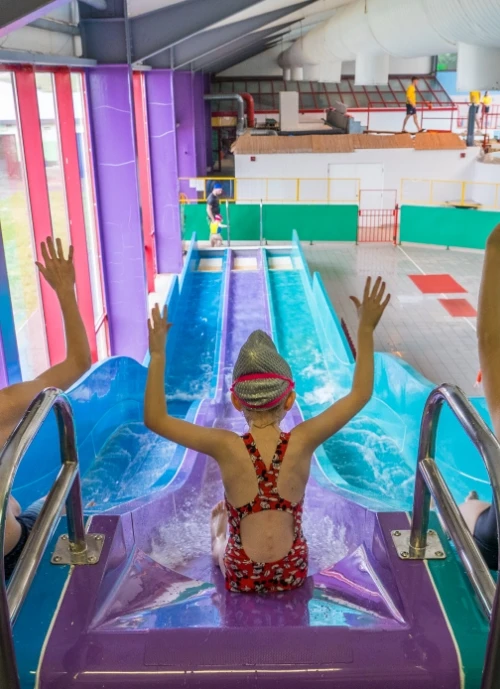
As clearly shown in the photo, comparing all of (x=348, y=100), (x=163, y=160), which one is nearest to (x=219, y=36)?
(x=163, y=160)

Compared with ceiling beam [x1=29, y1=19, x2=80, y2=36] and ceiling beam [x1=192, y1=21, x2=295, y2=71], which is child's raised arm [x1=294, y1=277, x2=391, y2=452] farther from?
ceiling beam [x1=192, y1=21, x2=295, y2=71]

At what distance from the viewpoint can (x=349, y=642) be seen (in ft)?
6.02

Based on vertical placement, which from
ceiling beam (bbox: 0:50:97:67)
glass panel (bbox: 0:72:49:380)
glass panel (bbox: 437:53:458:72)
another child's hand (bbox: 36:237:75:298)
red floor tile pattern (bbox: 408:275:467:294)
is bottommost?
red floor tile pattern (bbox: 408:275:467:294)

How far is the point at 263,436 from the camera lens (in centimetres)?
220

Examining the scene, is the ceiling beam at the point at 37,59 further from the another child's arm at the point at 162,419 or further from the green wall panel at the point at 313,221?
the green wall panel at the point at 313,221

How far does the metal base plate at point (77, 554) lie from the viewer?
7.00 ft

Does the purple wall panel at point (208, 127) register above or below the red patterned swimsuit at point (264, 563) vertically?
above

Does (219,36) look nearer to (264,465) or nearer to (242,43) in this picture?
(242,43)

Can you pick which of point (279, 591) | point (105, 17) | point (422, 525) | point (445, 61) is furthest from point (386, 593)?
point (445, 61)

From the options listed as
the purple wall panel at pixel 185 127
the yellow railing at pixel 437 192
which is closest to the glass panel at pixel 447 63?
the yellow railing at pixel 437 192

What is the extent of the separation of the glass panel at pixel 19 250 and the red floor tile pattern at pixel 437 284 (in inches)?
247

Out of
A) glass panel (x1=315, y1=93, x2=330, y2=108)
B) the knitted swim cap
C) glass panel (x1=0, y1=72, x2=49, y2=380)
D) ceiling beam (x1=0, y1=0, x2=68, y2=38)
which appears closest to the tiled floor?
glass panel (x1=0, y1=72, x2=49, y2=380)

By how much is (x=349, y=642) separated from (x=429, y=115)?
25.4 m

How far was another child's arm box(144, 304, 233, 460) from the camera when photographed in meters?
2.14
